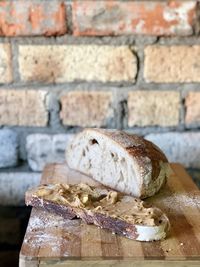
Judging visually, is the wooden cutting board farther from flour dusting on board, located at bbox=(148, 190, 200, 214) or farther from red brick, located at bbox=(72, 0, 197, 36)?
red brick, located at bbox=(72, 0, 197, 36)

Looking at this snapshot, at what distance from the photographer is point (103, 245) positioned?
786 mm

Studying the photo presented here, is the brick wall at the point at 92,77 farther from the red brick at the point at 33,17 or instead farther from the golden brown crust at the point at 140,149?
the golden brown crust at the point at 140,149

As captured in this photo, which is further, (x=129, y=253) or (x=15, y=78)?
(x=15, y=78)

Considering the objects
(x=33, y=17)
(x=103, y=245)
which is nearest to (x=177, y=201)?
(x=103, y=245)

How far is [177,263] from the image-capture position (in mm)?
751

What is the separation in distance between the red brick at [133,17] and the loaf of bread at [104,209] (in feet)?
1.37

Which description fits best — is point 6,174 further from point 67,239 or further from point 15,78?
point 67,239

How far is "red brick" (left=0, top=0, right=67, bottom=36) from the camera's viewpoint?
4.00ft

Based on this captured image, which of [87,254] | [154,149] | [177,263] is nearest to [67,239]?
[87,254]

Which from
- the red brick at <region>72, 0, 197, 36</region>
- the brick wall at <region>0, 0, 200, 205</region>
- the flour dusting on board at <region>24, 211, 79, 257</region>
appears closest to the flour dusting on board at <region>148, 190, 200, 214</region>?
the flour dusting on board at <region>24, 211, 79, 257</region>

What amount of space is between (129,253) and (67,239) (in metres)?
0.10

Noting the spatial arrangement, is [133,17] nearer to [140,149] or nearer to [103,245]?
[140,149]

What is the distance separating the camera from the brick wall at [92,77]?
4.01ft

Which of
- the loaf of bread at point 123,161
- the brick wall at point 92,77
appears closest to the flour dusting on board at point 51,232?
the loaf of bread at point 123,161
